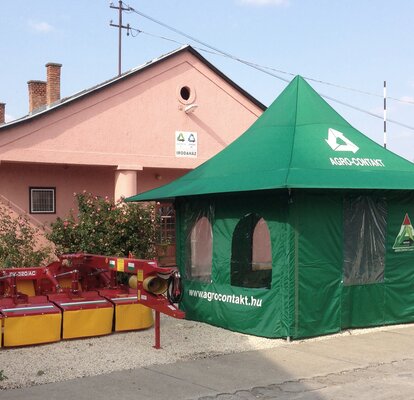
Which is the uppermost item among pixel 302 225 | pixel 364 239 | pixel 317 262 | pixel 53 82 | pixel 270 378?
pixel 53 82

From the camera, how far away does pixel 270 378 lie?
704cm

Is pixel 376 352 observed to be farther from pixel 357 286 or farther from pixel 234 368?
pixel 234 368

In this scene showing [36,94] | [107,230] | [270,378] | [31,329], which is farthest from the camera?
[36,94]

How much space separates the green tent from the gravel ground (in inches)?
17.2

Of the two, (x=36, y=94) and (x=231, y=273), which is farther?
(x=36, y=94)

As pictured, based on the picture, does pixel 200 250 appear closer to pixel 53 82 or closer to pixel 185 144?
pixel 185 144

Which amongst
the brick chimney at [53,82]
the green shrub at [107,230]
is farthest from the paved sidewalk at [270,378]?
the brick chimney at [53,82]

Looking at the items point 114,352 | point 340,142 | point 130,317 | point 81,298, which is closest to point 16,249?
point 81,298

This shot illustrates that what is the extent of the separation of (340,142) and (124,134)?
8.05 meters

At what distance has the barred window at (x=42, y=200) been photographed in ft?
53.8

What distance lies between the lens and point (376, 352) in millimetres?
8336

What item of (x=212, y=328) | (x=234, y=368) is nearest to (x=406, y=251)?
(x=212, y=328)

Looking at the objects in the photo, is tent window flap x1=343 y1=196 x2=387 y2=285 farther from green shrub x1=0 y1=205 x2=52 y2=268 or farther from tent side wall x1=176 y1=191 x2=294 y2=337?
green shrub x1=0 y1=205 x2=52 y2=268

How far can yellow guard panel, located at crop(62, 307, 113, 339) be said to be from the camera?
8758 millimetres
